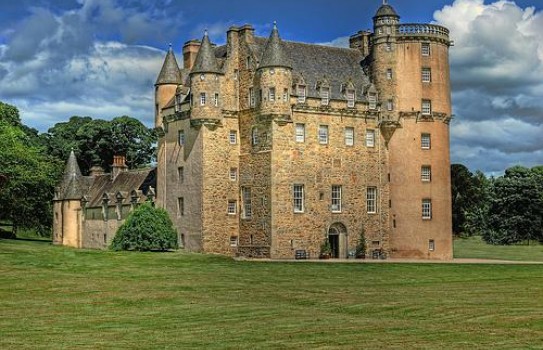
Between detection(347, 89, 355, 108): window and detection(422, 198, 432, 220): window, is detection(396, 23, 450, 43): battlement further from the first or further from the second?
detection(422, 198, 432, 220): window

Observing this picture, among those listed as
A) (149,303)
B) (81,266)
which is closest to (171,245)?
(81,266)

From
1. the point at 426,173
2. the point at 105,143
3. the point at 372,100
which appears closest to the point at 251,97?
A: the point at 372,100

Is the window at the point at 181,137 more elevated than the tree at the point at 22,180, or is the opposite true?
the window at the point at 181,137

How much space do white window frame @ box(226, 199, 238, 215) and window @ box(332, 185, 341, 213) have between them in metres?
6.75

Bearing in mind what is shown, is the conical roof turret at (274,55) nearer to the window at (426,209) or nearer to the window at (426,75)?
the window at (426,75)

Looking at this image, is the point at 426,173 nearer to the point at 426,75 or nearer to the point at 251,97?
the point at 426,75

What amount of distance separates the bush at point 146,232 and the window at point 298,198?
8.86 m

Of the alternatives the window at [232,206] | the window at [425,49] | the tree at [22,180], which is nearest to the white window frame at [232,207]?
the window at [232,206]

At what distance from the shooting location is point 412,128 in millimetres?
62500

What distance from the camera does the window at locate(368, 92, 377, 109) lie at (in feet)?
204

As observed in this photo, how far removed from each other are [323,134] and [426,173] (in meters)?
8.55

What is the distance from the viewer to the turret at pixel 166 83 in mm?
65312

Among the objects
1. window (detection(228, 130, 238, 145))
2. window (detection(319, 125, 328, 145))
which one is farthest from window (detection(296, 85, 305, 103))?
window (detection(228, 130, 238, 145))

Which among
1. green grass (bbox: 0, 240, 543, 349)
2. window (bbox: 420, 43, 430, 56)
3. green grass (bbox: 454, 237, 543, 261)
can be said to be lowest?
green grass (bbox: 0, 240, 543, 349)
